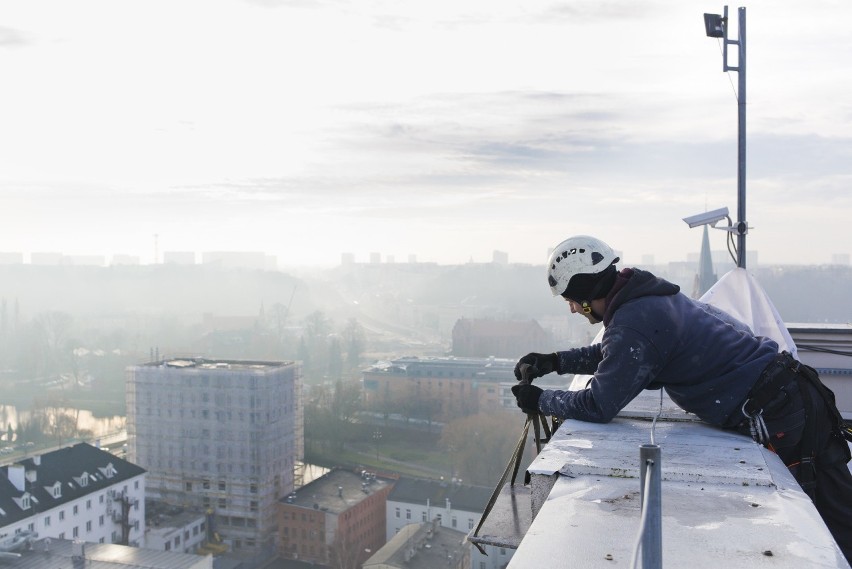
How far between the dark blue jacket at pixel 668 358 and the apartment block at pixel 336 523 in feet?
40.5

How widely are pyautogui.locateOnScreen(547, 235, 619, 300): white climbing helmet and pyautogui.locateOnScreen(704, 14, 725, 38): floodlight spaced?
2017 millimetres

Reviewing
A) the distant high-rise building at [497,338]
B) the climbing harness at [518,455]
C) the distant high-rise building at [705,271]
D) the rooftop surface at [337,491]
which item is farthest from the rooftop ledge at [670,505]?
the distant high-rise building at [497,338]

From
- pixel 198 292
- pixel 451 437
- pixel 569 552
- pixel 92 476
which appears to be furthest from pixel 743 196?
pixel 198 292

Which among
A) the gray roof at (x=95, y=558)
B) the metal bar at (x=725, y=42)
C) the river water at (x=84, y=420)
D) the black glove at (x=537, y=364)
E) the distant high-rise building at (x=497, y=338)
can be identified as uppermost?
the metal bar at (x=725, y=42)

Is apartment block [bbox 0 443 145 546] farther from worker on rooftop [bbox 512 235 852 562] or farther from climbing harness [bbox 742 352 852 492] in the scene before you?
climbing harness [bbox 742 352 852 492]

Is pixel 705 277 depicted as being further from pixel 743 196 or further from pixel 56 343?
pixel 56 343

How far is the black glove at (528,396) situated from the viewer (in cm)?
169

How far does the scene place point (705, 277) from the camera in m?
8.48

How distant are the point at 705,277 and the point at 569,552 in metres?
8.14

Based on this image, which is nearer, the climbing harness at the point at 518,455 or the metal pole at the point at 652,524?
the metal pole at the point at 652,524

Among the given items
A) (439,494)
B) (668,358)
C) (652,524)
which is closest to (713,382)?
(668,358)

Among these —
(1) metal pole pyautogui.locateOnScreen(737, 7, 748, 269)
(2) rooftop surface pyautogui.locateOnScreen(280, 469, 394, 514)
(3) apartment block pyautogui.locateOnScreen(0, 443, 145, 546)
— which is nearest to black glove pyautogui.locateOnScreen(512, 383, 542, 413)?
(1) metal pole pyautogui.locateOnScreen(737, 7, 748, 269)

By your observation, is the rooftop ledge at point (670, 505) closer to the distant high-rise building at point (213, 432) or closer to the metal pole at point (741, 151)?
the metal pole at point (741, 151)

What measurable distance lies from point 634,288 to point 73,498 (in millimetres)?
12755
